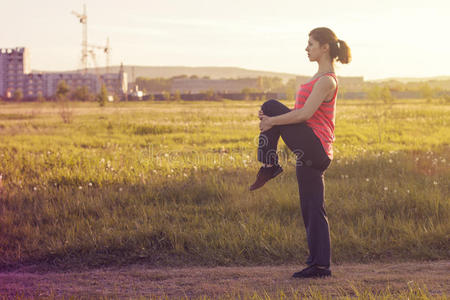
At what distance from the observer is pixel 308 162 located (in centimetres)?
462

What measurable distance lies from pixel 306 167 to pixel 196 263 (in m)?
2.23

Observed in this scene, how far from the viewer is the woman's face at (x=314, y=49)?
457cm

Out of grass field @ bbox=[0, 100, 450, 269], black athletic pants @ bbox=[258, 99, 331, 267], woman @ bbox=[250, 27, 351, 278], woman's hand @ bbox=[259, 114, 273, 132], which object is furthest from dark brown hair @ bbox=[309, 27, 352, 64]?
grass field @ bbox=[0, 100, 450, 269]

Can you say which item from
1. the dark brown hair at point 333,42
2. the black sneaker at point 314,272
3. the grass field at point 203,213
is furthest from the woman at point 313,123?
the grass field at point 203,213

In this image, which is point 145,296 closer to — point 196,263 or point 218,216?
point 196,263

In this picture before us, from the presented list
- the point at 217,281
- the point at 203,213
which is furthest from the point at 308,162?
the point at 203,213

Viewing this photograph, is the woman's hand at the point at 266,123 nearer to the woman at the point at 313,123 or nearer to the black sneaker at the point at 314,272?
the woman at the point at 313,123

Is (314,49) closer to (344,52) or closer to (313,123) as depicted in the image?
(344,52)

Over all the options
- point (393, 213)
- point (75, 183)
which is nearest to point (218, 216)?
point (393, 213)

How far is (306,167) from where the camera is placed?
468 cm

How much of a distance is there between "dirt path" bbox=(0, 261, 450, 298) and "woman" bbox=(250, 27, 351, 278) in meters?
0.64

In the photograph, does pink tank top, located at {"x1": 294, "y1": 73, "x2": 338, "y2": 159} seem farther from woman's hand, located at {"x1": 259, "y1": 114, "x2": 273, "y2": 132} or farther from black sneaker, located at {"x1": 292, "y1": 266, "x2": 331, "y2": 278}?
black sneaker, located at {"x1": 292, "y1": 266, "x2": 331, "y2": 278}

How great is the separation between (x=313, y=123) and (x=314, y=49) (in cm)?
70

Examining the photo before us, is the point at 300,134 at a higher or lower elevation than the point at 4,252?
higher
